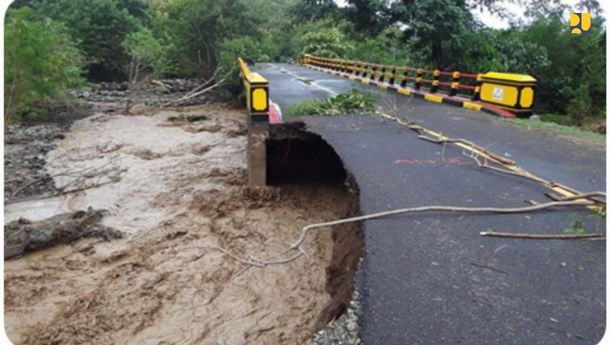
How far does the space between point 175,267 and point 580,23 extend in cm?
1452

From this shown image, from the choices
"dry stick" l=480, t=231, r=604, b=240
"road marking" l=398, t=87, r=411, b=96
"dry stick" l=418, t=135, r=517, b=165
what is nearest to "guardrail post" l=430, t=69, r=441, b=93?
"road marking" l=398, t=87, r=411, b=96

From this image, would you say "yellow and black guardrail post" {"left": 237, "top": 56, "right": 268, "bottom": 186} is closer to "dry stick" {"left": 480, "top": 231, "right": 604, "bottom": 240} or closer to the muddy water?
the muddy water

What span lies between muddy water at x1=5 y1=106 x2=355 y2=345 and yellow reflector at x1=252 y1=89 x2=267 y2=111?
4.94 ft

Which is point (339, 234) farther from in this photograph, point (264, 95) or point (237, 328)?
point (264, 95)

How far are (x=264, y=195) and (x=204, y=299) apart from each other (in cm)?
322

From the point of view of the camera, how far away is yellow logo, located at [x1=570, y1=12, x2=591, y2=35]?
52.2 feet

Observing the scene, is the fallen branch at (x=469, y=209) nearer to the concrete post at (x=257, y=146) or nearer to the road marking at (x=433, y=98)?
the concrete post at (x=257, y=146)

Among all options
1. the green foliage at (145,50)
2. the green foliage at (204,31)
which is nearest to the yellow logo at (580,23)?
the green foliage at (204,31)

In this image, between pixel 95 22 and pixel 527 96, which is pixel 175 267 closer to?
pixel 527 96

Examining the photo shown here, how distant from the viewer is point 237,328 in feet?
16.6

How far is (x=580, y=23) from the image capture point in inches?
615

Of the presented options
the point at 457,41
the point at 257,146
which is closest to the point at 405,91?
the point at 457,41

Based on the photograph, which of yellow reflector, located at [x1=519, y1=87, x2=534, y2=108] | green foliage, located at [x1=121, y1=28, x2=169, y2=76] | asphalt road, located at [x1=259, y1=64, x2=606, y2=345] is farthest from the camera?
green foliage, located at [x1=121, y1=28, x2=169, y2=76]

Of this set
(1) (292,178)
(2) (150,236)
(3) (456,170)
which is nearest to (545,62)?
(1) (292,178)
